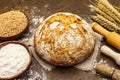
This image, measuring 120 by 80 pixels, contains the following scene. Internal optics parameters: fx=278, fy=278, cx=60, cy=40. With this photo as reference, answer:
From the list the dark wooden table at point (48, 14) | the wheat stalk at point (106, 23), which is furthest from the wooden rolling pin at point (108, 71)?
the wheat stalk at point (106, 23)

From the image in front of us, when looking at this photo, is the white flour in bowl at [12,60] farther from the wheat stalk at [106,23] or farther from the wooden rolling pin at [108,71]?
the wheat stalk at [106,23]

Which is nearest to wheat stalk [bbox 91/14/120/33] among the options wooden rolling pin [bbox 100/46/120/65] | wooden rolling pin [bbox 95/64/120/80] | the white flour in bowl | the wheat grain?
the wheat grain

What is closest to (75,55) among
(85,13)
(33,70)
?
(33,70)

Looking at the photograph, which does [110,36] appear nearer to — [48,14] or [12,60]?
[48,14]

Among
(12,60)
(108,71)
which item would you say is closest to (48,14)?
(12,60)

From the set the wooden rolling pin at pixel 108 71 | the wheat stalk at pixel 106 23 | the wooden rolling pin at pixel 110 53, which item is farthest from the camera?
the wheat stalk at pixel 106 23

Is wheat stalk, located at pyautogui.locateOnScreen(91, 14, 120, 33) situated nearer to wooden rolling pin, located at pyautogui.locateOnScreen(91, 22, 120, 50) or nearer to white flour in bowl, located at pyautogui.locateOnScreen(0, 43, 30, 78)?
wooden rolling pin, located at pyautogui.locateOnScreen(91, 22, 120, 50)
